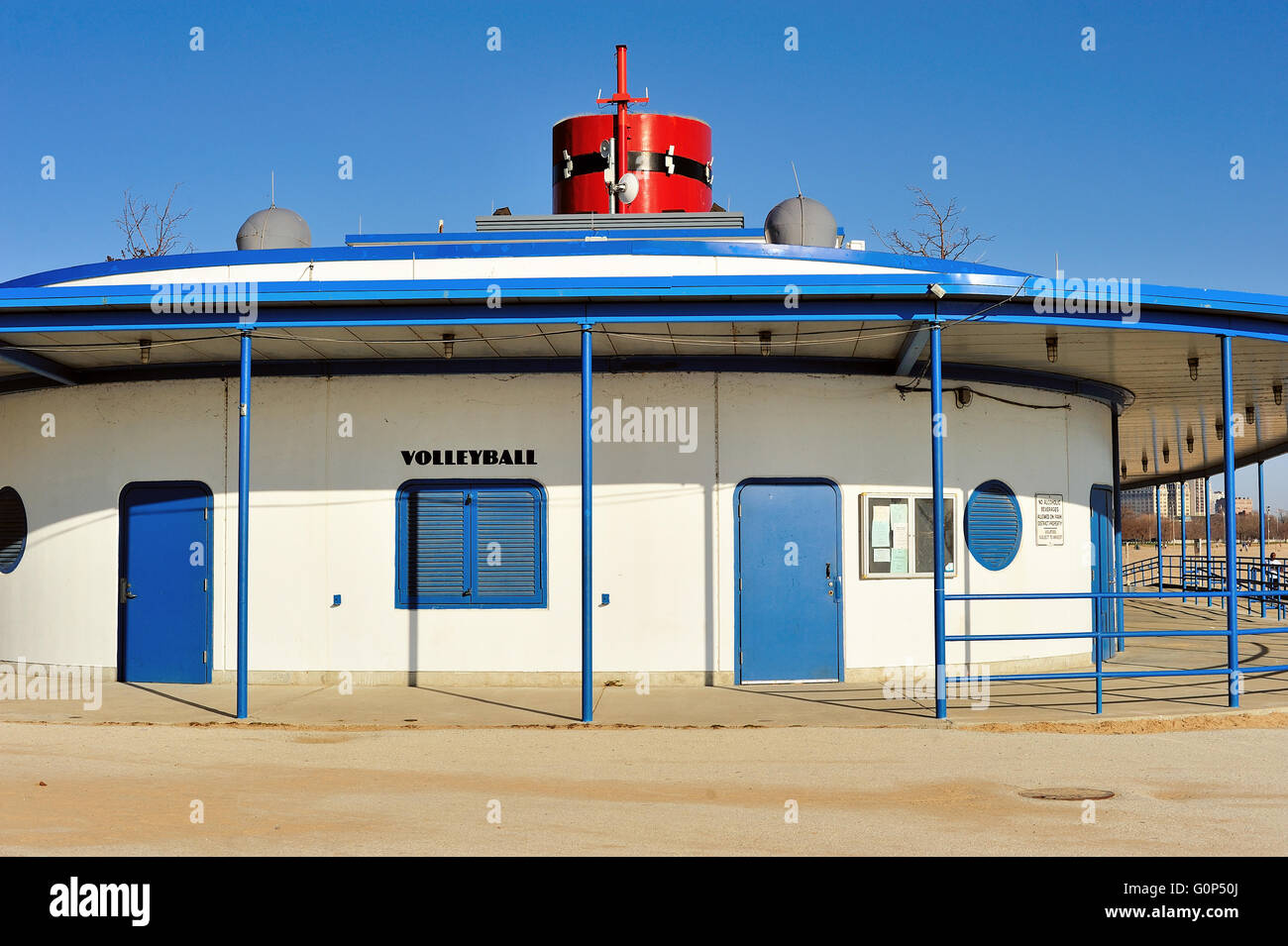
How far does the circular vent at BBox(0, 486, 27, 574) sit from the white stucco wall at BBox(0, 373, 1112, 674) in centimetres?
102

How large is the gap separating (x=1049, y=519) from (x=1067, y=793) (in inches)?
254

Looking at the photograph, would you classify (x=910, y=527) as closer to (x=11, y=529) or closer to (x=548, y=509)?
(x=548, y=509)

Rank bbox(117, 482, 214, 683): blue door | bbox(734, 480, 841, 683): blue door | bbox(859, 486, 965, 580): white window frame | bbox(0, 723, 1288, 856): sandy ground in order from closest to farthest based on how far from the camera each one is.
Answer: bbox(0, 723, 1288, 856): sandy ground
bbox(734, 480, 841, 683): blue door
bbox(859, 486, 965, 580): white window frame
bbox(117, 482, 214, 683): blue door

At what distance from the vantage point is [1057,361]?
13.1 m

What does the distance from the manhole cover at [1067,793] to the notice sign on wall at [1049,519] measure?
6.09 meters

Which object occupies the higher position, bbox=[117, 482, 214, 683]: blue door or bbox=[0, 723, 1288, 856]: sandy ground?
bbox=[117, 482, 214, 683]: blue door

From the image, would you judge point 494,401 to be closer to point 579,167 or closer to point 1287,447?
point 579,167

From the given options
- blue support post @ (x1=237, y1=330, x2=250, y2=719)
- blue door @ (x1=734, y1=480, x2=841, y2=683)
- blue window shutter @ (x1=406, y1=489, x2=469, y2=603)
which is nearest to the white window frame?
blue door @ (x1=734, y1=480, x2=841, y2=683)

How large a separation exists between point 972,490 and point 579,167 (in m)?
10.2

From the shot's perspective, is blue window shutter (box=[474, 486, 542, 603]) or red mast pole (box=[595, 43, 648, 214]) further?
red mast pole (box=[595, 43, 648, 214])

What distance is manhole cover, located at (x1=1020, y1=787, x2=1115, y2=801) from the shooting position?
741 cm

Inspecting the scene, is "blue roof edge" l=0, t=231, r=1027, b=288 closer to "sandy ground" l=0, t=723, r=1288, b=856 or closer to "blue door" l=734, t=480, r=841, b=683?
"blue door" l=734, t=480, r=841, b=683

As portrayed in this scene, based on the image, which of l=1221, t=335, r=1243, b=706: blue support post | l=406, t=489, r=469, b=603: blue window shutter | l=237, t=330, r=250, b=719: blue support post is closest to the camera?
l=237, t=330, r=250, b=719: blue support post
